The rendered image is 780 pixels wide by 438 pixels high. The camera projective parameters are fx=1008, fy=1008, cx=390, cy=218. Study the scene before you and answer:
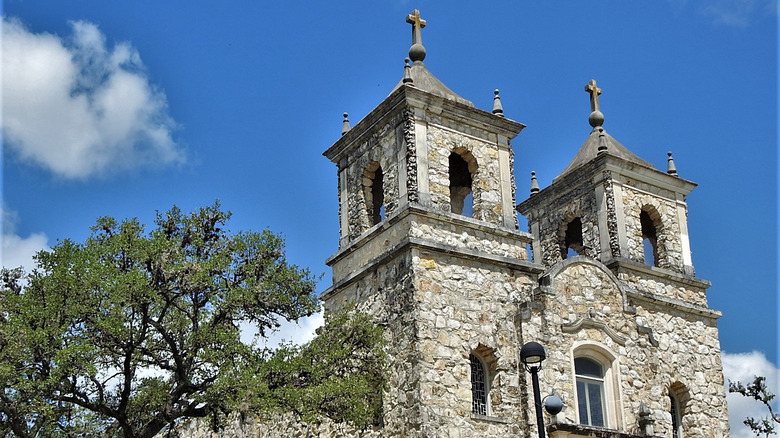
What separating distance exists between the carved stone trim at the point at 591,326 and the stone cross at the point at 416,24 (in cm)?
767

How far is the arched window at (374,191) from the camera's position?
74.8 feet

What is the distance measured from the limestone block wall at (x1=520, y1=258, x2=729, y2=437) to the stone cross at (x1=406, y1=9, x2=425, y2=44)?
6.58 m

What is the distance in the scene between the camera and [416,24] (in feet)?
78.2

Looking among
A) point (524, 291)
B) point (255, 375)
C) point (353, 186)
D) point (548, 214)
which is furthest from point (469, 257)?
point (548, 214)

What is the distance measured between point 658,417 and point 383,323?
6228 millimetres

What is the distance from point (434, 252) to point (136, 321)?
19.6 ft

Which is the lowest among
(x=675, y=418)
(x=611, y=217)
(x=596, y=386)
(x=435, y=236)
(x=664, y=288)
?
(x=675, y=418)

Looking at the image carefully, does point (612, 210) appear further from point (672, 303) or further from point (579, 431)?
point (579, 431)

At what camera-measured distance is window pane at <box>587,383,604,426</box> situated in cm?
2080

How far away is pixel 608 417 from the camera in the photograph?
2089 centimetres

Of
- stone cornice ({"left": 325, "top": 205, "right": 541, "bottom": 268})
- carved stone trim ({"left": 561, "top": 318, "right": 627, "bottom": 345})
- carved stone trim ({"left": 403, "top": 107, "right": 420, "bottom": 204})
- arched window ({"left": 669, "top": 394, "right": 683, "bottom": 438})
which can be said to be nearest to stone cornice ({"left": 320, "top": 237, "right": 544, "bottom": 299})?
stone cornice ({"left": 325, "top": 205, "right": 541, "bottom": 268})

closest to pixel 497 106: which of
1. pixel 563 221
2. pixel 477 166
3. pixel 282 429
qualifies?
pixel 477 166

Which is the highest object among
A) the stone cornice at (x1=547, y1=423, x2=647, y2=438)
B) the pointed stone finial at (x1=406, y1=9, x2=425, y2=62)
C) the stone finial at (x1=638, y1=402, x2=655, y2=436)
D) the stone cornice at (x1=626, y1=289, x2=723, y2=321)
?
the pointed stone finial at (x1=406, y1=9, x2=425, y2=62)

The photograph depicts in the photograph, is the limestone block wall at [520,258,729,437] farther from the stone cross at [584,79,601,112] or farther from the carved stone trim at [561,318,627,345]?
the stone cross at [584,79,601,112]
